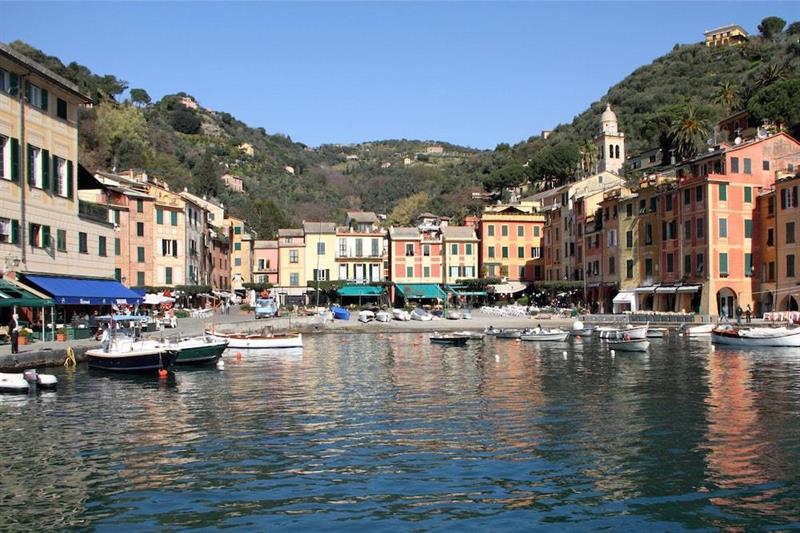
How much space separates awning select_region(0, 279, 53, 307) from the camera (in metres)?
38.9

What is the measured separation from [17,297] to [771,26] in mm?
179439

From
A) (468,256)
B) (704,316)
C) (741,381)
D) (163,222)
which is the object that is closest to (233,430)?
(741,381)

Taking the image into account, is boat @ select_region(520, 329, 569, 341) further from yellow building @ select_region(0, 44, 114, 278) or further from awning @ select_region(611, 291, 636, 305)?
yellow building @ select_region(0, 44, 114, 278)

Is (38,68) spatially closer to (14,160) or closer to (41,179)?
(14,160)

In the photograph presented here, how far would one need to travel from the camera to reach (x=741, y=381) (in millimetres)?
35156

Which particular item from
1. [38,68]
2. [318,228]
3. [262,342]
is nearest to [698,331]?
[262,342]

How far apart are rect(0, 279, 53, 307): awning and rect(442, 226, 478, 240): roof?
66.6 metres

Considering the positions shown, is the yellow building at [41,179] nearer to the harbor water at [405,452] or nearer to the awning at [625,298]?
the harbor water at [405,452]

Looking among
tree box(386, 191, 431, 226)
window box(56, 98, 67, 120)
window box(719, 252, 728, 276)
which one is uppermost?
tree box(386, 191, 431, 226)

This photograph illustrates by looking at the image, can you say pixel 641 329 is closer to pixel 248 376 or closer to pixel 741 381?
pixel 741 381

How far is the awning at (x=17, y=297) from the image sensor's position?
38.9 metres

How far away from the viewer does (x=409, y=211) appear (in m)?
152

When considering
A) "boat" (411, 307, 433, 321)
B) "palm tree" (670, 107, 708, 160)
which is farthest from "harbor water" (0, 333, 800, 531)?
"palm tree" (670, 107, 708, 160)

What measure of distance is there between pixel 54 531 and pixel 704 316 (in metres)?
62.8
